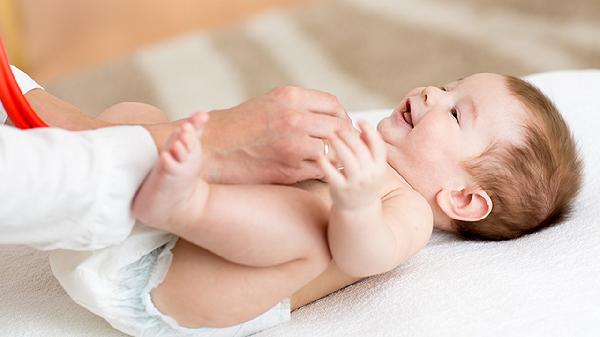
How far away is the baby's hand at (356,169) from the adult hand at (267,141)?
0.08 m

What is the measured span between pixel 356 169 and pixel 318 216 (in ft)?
0.39

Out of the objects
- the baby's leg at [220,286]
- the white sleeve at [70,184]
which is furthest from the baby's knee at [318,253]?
the white sleeve at [70,184]

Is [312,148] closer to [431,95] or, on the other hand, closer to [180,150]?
[180,150]

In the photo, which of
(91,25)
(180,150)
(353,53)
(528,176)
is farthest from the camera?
(91,25)

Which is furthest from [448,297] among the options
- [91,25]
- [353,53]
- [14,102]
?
[91,25]

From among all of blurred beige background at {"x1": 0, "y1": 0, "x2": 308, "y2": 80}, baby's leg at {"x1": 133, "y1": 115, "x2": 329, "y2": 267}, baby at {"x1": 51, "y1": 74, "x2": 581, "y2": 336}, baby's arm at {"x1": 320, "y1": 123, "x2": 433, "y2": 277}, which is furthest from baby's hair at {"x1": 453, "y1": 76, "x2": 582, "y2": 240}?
blurred beige background at {"x1": 0, "y1": 0, "x2": 308, "y2": 80}

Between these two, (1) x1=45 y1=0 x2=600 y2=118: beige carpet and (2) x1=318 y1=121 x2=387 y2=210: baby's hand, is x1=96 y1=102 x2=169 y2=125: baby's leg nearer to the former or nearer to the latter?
(2) x1=318 y1=121 x2=387 y2=210: baby's hand

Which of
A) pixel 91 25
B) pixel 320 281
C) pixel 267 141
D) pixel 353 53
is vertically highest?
pixel 267 141

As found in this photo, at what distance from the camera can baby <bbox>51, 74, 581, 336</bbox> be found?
0.98 m

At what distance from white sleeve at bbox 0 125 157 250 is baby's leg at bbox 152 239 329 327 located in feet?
0.35

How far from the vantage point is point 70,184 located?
2.94 ft

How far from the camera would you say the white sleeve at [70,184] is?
877 millimetres

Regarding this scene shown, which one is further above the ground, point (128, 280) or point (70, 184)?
point (70, 184)

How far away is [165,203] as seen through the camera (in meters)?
0.93
